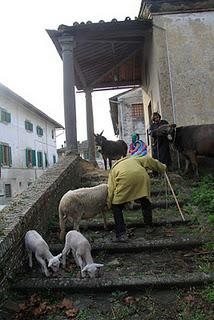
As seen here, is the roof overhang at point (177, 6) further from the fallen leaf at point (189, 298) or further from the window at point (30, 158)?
the window at point (30, 158)

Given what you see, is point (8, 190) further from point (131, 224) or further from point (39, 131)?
point (131, 224)

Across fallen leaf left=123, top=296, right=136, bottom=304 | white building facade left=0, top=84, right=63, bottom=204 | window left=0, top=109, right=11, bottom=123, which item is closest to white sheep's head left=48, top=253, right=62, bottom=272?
fallen leaf left=123, top=296, right=136, bottom=304

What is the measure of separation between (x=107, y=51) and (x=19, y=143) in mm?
19483

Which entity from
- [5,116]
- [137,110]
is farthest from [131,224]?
[137,110]

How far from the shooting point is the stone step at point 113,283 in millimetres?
4090

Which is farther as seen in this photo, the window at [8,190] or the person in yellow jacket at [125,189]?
the window at [8,190]

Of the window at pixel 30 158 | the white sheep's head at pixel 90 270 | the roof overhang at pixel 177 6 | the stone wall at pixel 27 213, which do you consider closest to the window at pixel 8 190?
the window at pixel 30 158

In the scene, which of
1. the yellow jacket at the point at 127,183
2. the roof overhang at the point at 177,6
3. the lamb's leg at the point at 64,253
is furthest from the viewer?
the roof overhang at the point at 177,6

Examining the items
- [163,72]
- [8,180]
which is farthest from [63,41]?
[8,180]

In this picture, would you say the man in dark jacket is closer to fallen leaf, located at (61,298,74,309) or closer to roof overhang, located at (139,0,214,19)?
roof overhang, located at (139,0,214,19)

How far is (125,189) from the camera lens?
5469 millimetres

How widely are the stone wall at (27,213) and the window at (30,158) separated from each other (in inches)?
957

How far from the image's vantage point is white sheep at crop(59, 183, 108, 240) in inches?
218

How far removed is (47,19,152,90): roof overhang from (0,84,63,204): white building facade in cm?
1235
